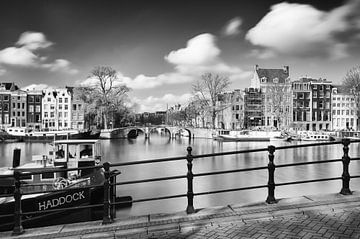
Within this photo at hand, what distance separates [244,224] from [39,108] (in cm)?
8182

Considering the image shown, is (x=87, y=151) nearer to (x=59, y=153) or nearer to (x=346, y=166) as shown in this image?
(x=59, y=153)

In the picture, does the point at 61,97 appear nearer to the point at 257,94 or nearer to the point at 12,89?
the point at 12,89

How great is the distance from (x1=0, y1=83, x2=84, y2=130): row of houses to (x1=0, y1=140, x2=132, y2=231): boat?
60.4 m

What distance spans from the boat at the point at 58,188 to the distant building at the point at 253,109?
67.4m

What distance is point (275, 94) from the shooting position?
231ft

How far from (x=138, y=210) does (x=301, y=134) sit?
53864 millimetres

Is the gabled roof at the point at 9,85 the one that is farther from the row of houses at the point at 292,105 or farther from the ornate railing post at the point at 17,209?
the ornate railing post at the point at 17,209

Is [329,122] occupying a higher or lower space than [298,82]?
lower

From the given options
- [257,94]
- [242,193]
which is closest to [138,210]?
[242,193]

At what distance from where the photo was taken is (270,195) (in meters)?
5.46

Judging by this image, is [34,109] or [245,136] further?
[34,109]

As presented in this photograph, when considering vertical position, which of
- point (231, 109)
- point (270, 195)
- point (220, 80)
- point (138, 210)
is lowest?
point (138, 210)

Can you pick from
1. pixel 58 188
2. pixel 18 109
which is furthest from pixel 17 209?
pixel 18 109

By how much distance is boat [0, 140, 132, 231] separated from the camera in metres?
9.91
